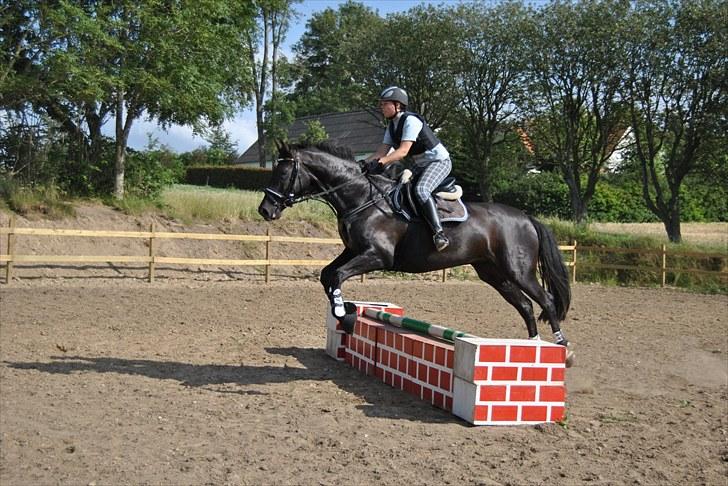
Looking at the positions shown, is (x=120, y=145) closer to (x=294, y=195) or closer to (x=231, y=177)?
(x=294, y=195)

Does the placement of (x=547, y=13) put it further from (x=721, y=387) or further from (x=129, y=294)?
(x=721, y=387)

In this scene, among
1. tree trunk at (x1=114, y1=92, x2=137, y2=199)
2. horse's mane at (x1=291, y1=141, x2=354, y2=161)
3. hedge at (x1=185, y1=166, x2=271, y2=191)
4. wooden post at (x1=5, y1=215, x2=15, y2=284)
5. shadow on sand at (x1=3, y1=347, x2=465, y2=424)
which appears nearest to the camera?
shadow on sand at (x1=3, y1=347, x2=465, y2=424)

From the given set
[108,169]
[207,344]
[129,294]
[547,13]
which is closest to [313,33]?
[547,13]

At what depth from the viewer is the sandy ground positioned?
17.0 feet

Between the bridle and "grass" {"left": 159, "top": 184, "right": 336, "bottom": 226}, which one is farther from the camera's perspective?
"grass" {"left": 159, "top": 184, "right": 336, "bottom": 226}

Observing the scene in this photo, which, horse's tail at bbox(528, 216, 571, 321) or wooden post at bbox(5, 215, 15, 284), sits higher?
horse's tail at bbox(528, 216, 571, 321)

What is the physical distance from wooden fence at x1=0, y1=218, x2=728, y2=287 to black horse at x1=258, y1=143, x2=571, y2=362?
726 cm

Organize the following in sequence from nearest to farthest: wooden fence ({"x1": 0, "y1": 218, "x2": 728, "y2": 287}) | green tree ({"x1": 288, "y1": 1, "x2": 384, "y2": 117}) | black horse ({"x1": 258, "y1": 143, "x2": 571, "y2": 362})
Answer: black horse ({"x1": 258, "y1": 143, "x2": 571, "y2": 362}), wooden fence ({"x1": 0, "y1": 218, "x2": 728, "y2": 287}), green tree ({"x1": 288, "y1": 1, "x2": 384, "y2": 117})

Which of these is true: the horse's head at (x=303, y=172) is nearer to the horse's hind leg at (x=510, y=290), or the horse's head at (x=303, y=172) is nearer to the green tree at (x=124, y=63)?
the horse's hind leg at (x=510, y=290)

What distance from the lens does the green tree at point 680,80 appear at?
91.9 feet

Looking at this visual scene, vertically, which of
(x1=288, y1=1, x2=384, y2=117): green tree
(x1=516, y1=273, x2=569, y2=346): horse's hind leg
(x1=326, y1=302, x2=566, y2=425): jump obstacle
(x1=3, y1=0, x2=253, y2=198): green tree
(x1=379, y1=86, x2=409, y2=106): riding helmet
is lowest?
(x1=326, y1=302, x2=566, y2=425): jump obstacle

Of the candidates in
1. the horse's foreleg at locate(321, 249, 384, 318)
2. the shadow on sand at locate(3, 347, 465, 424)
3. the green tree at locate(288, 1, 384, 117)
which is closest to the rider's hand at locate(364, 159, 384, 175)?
the horse's foreleg at locate(321, 249, 384, 318)

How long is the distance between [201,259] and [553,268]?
1230cm

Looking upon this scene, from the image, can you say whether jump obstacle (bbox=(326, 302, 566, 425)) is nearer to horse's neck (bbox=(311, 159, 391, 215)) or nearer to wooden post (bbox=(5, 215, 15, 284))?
horse's neck (bbox=(311, 159, 391, 215))
